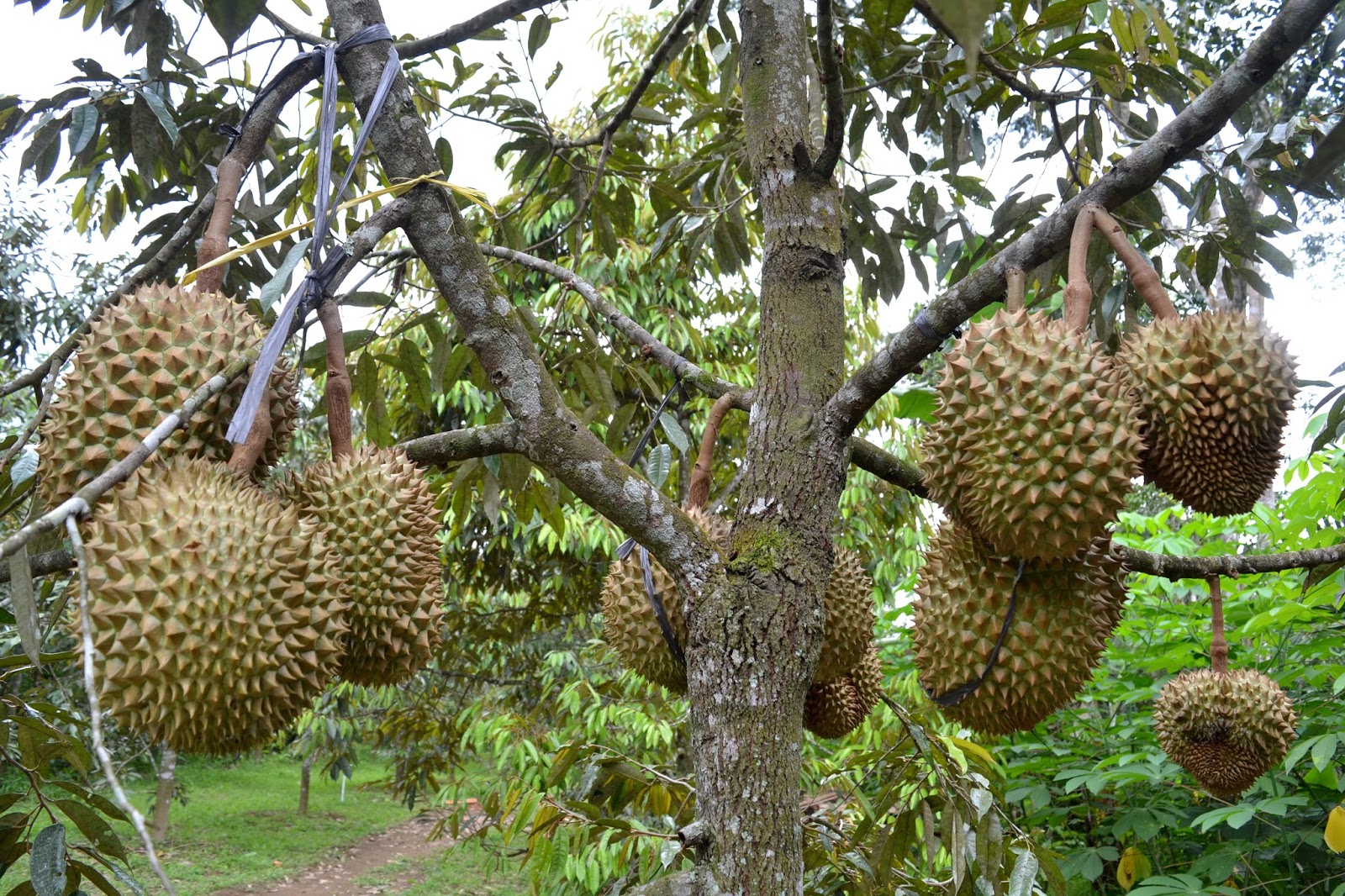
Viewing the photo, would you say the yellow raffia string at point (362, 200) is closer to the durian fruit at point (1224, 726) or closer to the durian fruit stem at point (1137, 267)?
the durian fruit stem at point (1137, 267)

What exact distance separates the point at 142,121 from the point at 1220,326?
1731 mm

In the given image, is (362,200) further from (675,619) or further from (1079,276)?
(1079,276)

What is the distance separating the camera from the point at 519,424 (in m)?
1.09

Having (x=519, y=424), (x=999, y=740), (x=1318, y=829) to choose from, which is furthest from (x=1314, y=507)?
(x=519, y=424)

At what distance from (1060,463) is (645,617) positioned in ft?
1.89

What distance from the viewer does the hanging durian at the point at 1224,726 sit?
157 cm

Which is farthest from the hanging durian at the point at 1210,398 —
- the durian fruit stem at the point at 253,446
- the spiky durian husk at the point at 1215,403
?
the durian fruit stem at the point at 253,446

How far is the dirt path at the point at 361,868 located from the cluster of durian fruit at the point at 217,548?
7.00m

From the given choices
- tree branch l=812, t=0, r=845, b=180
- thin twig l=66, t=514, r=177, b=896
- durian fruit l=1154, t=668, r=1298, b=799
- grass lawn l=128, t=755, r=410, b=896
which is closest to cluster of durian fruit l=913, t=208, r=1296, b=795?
tree branch l=812, t=0, r=845, b=180

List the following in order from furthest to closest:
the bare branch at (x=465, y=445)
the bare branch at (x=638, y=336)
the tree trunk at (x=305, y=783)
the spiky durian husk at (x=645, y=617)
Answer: the tree trunk at (x=305, y=783) → the bare branch at (x=638, y=336) → the spiky durian husk at (x=645, y=617) → the bare branch at (x=465, y=445)

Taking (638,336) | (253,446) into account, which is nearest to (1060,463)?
(638,336)

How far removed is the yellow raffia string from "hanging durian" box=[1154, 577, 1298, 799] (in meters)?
1.38

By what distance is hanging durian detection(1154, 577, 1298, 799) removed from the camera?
157cm

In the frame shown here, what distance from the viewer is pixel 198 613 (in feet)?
2.62
